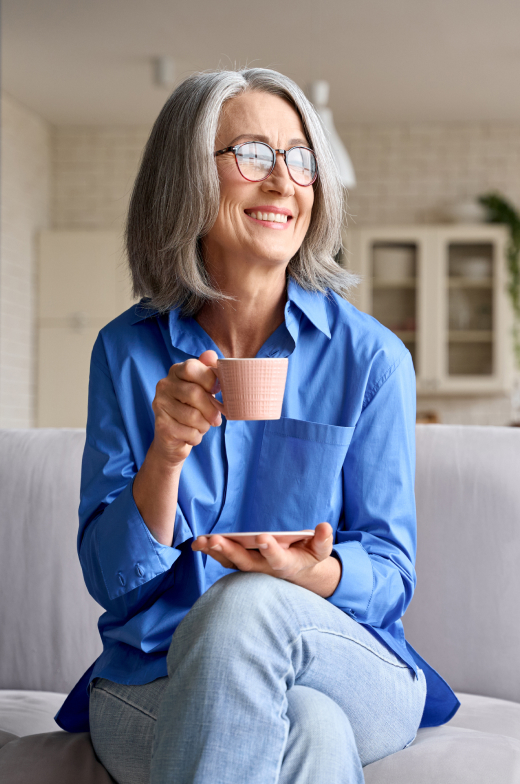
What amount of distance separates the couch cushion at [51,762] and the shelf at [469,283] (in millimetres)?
4825

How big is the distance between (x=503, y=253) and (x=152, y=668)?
4.98 meters

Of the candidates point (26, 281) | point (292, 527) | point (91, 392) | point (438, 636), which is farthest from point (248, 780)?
point (26, 281)

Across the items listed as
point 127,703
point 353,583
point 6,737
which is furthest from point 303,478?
point 6,737

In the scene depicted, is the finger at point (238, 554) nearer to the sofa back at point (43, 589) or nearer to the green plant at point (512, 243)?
the sofa back at point (43, 589)

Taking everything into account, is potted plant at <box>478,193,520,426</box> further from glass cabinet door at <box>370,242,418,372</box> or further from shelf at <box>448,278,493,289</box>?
glass cabinet door at <box>370,242,418,372</box>

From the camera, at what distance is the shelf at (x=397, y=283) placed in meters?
5.61

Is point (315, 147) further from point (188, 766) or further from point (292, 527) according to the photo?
point (188, 766)

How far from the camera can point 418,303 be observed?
559 centimetres

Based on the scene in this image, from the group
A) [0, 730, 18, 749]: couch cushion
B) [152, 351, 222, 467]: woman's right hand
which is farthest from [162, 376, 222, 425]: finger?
[0, 730, 18, 749]: couch cushion

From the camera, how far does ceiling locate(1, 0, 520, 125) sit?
420 cm

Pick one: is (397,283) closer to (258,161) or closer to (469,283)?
(469,283)

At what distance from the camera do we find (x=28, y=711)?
146cm

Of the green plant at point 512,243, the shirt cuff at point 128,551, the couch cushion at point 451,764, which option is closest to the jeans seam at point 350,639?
the couch cushion at point 451,764

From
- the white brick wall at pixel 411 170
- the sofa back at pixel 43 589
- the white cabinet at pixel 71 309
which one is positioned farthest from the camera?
the white brick wall at pixel 411 170
